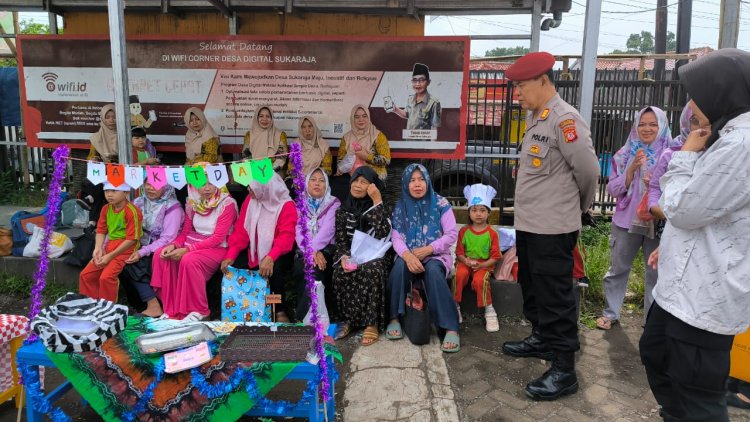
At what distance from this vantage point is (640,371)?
139 inches

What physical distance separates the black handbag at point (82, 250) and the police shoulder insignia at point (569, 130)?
3844 millimetres

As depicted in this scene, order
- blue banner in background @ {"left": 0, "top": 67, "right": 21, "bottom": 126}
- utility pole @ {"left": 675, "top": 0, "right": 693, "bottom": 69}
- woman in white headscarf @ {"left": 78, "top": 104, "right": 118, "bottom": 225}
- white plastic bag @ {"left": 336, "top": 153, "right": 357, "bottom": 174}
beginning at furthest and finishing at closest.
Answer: utility pole @ {"left": 675, "top": 0, "right": 693, "bottom": 69}
blue banner in background @ {"left": 0, "top": 67, "right": 21, "bottom": 126}
woman in white headscarf @ {"left": 78, "top": 104, "right": 118, "bottom": 225}
white plastic bag @ {"left": 336, "top": 153, "right": 357, "bottom": 174}

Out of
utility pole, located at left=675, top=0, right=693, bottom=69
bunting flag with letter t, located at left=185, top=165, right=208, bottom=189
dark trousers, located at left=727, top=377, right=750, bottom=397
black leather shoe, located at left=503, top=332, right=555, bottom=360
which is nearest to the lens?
bunting flag with letter t, located at left=185, top=165, right=208, bottom=189

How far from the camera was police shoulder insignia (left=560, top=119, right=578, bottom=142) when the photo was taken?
3.01 meters

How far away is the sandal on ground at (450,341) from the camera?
3787 mm

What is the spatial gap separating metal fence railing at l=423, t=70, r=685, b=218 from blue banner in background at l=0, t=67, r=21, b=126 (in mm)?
5599

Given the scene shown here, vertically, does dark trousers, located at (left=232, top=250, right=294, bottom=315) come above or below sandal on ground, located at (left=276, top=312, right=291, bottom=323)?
above

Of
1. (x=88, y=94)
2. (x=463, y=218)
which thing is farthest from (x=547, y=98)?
(x=88, y=94)

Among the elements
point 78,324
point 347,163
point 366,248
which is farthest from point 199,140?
point 78,324

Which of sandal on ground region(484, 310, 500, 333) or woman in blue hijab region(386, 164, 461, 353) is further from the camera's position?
sandal on ground region(484, 310, 500, 333)

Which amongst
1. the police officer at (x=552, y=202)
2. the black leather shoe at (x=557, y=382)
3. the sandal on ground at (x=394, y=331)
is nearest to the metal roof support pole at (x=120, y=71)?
the sandal on ground at (x=394, y=331)

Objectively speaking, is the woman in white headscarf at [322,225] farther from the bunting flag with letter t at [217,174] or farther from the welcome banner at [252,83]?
the welcome banner at [252,83]

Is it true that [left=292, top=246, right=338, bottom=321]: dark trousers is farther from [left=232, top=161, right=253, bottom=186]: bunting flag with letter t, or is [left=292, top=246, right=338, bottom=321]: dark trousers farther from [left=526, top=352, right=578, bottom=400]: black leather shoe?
[left=526, top=352, right=578, bottom=400]: black leather shoe

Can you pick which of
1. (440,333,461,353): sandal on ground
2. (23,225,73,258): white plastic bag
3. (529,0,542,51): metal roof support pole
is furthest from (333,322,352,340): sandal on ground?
(529,0,542,51): metal roof support pole
